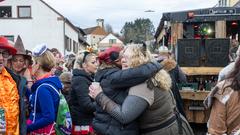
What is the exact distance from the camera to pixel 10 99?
3.91m

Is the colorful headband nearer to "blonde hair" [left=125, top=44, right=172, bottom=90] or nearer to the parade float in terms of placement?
"blonde hair" [left=125, top=44, right=172, bottom=90]

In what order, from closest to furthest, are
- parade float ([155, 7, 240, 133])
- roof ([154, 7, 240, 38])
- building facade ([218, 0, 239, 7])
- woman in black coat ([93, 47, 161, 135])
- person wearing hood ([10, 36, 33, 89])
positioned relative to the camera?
woman in black coat ([93, 47, 161, 135])
person wearing hood ([10, 36, 33, 89])
parade float ([155, 7, 240, 133])
roof ([154, 7, 240, 38])
building facade ([218, 0, 239, 7])

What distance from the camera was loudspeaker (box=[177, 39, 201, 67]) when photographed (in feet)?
32.7

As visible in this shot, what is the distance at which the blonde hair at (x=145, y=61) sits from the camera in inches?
156

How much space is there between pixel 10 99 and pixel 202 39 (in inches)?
267

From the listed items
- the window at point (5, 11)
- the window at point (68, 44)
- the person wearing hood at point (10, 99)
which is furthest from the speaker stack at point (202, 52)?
the window at point (5, 11)

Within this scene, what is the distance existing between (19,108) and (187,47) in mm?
6539

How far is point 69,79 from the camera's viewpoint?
21.7ft

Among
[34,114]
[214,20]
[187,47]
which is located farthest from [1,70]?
Answer: [214,20]

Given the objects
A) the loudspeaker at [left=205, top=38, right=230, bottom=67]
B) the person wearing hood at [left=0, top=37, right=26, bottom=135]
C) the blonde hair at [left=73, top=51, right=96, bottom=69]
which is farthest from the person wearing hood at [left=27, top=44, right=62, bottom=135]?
the loudspeaker at [left=205, top=38, right=230, bottom=67]

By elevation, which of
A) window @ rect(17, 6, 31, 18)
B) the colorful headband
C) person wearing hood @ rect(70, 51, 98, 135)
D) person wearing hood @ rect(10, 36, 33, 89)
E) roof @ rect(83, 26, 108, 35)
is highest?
roof @ rect(83, 26, 108, 35)

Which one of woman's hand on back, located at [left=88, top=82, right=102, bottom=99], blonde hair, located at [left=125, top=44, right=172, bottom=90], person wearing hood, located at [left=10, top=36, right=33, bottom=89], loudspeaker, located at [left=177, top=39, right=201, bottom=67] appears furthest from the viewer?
loudspeaker, located at [left=177, top=39, right=201, bottom=67]

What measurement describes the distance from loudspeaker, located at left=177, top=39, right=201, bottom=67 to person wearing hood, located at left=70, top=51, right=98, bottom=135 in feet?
13.3

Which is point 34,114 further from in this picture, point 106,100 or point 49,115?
point 106,100
